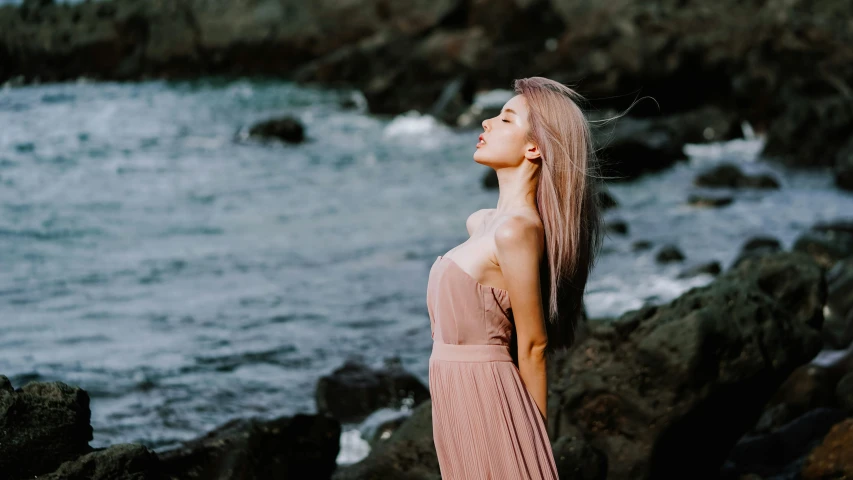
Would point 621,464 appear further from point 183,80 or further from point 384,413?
point 183,80

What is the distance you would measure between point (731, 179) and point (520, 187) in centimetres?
1676

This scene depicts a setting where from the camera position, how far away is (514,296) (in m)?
3.00

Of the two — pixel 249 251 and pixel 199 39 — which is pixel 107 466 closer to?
pixel 249 251

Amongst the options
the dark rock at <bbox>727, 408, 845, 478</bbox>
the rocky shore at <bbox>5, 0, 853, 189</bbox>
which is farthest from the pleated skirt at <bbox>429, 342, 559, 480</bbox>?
the rocky shore at <bbox>5, 0, 853, 189</bbox>

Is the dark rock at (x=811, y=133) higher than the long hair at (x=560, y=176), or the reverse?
the long hair at (x=560, y=176)

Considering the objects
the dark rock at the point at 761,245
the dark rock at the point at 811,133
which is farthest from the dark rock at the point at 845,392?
the dark rock at the point at 811,133

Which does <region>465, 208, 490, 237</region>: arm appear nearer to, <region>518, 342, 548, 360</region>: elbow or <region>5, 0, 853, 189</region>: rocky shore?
<region>518, 342, 548, 360</region>: elbow

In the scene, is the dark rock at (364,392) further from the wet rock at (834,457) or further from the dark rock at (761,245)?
the dark rock at (761,245)

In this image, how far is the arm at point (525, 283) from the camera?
297cm

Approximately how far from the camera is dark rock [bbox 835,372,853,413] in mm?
6787

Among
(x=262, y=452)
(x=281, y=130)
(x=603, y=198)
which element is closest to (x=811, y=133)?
(x=281, y=130)

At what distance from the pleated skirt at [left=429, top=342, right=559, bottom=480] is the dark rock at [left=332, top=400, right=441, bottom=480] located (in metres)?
2.35

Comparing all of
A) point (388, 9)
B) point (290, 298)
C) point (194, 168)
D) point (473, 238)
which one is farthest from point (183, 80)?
point (473, 238)

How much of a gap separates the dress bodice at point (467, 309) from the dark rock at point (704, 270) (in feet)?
29.9
